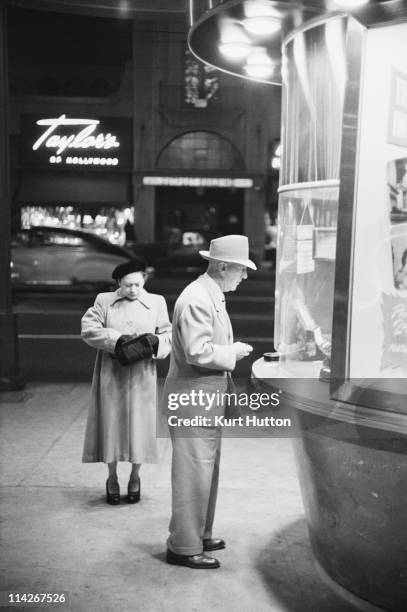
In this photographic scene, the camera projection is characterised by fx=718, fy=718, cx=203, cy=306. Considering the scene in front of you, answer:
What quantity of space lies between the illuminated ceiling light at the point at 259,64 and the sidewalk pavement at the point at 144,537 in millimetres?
3071

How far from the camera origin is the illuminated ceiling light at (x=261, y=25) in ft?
13.1

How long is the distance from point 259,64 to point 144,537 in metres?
3.35

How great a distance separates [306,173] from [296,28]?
0.83 metres

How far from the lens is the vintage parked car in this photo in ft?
48.1

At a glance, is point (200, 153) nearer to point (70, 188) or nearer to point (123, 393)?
point (70, 188)

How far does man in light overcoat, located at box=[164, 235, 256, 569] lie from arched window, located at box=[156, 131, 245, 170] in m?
22.8

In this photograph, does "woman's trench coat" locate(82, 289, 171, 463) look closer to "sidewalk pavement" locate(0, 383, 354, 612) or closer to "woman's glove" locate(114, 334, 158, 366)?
"woman's glove" locate(114, 334, 158, 366)

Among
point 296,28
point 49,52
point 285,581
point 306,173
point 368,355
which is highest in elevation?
point 49,52

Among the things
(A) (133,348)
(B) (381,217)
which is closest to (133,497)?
(A) (133,348)

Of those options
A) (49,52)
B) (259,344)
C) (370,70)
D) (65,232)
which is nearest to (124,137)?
(49,52)

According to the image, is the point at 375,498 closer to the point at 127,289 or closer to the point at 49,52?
the point at 127,289

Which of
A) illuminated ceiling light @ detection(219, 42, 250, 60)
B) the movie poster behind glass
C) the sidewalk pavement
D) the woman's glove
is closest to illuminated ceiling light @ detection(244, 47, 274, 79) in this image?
illuminated ceiling light @ detection(219, 42, 250, 60)

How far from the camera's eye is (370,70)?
325cm

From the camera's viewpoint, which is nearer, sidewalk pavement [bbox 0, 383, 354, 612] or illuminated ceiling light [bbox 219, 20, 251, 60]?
sidewalk pavement [bbox 0, 383, 354, 612]
